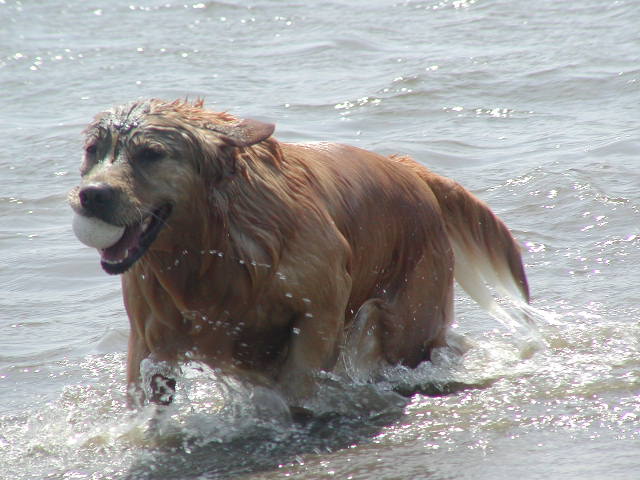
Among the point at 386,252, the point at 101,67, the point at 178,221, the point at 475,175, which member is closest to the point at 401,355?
the point at 386,252

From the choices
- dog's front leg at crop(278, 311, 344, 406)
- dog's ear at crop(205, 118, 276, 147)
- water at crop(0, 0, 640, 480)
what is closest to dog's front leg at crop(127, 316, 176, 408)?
water at crop(0, 0, 640, 480)

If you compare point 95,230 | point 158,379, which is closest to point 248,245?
point 95,230

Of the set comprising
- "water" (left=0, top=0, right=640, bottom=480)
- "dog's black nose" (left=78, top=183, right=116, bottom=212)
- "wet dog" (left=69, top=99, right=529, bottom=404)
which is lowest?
"water" (left=0, top=0, right=640, bottom=480)

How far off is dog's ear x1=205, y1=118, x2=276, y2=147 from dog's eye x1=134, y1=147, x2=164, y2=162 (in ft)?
0.89

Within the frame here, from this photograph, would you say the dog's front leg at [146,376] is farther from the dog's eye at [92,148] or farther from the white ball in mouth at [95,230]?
the dog's eye at [92,148]

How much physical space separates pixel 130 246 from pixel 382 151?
579 centimetres

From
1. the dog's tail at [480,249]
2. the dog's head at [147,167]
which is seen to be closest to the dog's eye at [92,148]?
the dog's head at [147,167]

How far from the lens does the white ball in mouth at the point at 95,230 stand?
15.0ft

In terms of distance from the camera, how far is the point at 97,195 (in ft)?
14.8

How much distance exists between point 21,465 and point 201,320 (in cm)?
94

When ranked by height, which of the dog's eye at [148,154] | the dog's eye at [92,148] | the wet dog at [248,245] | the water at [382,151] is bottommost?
the water at [382,151]

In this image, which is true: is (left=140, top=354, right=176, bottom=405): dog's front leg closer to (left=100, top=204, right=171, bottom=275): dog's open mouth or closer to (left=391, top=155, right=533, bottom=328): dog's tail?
(left=100, top=204, right=171, bottom=275): dog's open mouth

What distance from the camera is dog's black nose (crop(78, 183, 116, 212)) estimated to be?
4.52 m

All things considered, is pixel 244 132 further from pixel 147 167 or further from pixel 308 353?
pixel 308 353
